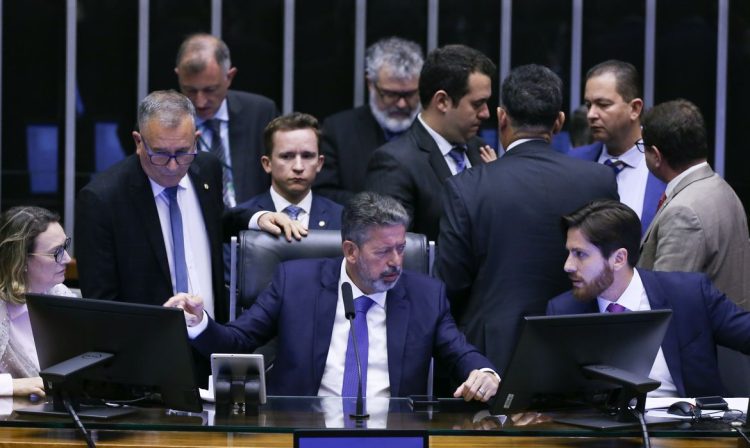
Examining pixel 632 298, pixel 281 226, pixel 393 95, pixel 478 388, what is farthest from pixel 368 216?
pixel 393 95

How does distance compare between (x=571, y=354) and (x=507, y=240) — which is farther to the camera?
(x=507, y=240)

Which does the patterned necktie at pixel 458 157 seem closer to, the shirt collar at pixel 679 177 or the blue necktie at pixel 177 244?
the shirt collar at pixel 679 177

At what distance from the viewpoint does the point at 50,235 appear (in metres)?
4.11

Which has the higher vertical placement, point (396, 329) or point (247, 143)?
point (247, 143)

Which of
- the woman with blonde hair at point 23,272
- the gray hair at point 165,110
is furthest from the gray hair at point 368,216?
the woman with blonde hair at point 23,272

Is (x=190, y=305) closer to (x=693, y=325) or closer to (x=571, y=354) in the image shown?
(x=571, y=354)

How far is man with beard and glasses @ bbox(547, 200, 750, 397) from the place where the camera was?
13.0 ft

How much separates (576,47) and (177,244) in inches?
125

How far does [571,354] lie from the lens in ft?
11.0

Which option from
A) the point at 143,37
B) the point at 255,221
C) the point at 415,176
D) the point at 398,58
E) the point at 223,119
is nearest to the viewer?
the point at 255,221

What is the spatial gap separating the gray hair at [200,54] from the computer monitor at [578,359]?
2.64 m

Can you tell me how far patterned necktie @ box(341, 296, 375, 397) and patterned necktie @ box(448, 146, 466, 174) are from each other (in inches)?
35.9

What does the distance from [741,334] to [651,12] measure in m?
3.36

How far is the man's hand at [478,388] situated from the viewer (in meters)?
3.60
